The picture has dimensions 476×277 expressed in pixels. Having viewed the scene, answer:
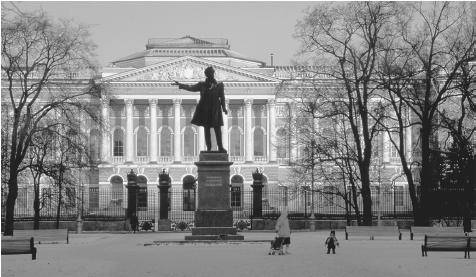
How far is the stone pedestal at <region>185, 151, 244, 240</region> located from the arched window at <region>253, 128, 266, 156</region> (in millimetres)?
64375

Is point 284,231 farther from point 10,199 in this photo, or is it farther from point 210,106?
point 10,199

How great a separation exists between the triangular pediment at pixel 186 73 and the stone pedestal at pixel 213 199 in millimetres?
62041

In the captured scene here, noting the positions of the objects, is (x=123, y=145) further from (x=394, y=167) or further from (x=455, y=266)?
(x=455, y=266)

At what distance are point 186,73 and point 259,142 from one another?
31.5 feet

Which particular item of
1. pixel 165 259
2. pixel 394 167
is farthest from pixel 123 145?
pixel 165 259

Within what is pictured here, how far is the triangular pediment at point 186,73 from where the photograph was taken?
90.4 m

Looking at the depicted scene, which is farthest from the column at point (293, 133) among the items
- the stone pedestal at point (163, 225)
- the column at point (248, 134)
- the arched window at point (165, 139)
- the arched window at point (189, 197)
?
the arched window at point (165, 139)

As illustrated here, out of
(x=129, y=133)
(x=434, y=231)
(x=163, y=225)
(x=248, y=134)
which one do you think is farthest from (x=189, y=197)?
(x=248, y=134)

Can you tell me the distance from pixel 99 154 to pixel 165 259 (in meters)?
61.0

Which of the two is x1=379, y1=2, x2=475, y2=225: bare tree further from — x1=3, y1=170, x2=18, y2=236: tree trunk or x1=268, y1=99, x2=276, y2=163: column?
x1=268, y1=99, x2=276, y2=163: column

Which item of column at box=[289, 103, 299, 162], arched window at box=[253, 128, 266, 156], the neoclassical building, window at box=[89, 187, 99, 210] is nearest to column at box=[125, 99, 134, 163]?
the neoclassical building

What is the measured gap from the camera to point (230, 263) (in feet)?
69.5

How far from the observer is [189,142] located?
92250 mm

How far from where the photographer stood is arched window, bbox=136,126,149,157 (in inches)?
3610
